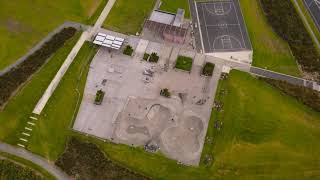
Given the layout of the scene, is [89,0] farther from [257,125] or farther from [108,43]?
[257,125]

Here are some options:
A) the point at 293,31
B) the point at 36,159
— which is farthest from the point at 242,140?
the point at 36,159

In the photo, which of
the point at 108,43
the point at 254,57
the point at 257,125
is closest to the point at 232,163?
the point at 257,125

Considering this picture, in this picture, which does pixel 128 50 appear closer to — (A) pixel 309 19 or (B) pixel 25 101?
(B) pixel 25 101

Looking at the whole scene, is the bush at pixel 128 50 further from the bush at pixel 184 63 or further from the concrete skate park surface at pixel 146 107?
the bush at pixel 184 63

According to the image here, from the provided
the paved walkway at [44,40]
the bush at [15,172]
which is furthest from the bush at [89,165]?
the paved walkway at [44,40]

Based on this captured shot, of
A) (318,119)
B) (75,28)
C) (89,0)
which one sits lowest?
(318,119)

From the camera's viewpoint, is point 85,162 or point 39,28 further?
point 39,28
